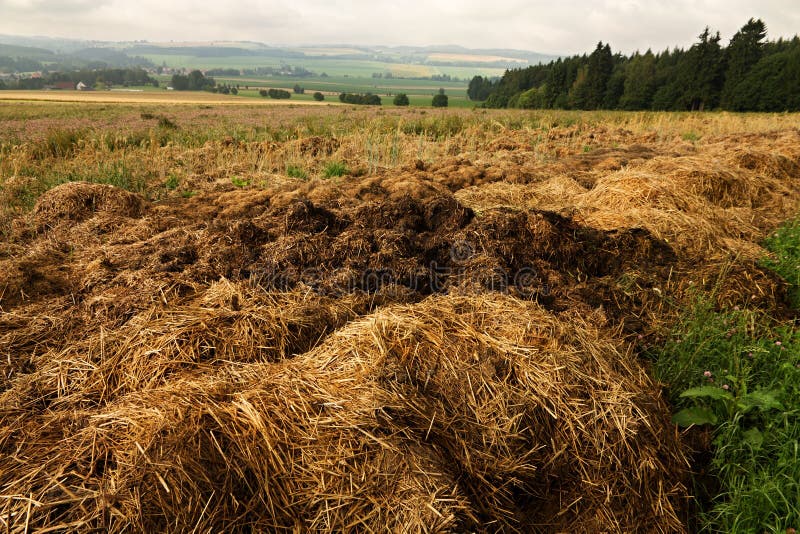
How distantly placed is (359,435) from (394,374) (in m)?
0.40

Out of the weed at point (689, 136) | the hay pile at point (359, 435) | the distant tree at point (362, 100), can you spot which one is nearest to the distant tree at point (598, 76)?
the distant tree at point (362, 100)

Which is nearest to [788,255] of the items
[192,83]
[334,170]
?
[334,170]

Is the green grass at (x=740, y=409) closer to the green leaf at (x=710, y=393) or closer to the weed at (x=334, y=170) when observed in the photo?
the green leaf at (x=710, y=393)

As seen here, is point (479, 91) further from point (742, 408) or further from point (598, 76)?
point (742, 408)

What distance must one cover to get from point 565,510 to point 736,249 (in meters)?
4.32

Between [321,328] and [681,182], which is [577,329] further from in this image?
[681,182]

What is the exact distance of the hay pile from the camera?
166 cm

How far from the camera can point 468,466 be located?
1973 millimetres

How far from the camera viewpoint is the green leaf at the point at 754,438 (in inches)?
91.7

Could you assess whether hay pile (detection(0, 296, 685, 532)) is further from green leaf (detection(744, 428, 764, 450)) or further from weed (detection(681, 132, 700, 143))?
weed (detection(681, 132, 700, 143))

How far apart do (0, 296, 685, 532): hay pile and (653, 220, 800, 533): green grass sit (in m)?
0.25

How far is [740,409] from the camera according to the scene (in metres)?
2.53

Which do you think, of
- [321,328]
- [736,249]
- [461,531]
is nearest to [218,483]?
[461,531]

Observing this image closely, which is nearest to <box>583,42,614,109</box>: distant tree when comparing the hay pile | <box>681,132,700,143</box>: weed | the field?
<box>681,132,700,143</box>: weed
